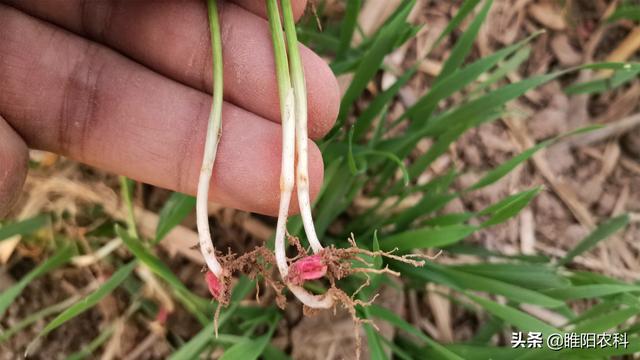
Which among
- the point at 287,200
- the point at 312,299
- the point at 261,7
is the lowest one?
the point at 312,299

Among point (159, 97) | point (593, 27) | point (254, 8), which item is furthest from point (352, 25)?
point (593, 27)

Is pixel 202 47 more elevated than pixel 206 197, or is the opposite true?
pixel 202 47

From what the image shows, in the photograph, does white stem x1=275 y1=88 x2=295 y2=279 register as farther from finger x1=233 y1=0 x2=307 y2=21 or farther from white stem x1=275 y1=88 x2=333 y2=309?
finger x1=233 y1=0 x2=307 y2=21

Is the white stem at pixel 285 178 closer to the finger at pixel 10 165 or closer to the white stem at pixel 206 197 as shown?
the white stem at pixel 206 197

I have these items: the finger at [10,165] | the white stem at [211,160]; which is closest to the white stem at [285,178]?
the white stem at [211,160]

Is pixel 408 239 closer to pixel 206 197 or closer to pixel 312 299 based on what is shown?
pixel 312 299

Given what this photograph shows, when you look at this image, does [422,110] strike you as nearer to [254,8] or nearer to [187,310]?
[254,8]

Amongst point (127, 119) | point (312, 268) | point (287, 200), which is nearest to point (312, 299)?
point (312, 268)
